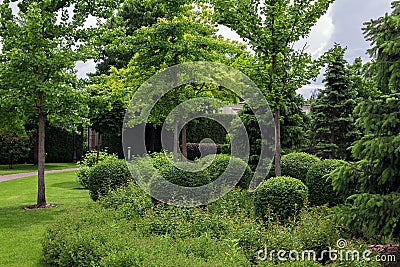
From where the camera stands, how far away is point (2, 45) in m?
10.8

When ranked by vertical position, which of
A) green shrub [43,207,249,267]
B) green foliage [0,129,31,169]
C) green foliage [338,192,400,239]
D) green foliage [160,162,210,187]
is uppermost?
green foliage [0,129,31,169]

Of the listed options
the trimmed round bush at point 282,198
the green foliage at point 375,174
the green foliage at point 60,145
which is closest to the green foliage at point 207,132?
the green foliage at point 60,145

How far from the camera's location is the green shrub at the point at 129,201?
24.3 feet

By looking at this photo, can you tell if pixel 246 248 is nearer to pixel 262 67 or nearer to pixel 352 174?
pixel 352 174

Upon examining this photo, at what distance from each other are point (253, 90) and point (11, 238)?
594cm

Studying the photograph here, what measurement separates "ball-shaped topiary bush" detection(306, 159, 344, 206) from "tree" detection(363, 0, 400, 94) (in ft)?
9.94

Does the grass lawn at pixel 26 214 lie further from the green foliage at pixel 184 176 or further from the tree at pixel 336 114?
the tree at pixel 336 114

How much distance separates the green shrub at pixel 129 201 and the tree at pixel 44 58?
2.93 m

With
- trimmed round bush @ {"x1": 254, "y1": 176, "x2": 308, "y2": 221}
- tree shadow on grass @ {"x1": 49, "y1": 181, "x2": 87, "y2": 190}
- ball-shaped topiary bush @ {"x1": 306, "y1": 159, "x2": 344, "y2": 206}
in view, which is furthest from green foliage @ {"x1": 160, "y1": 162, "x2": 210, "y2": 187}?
tree shadow on grass @ {"x1": 49, "y1": 181, "x2": 87, "y2": 190}

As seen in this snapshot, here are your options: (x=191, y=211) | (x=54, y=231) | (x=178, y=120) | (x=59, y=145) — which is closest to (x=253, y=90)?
(x=178, y=120)

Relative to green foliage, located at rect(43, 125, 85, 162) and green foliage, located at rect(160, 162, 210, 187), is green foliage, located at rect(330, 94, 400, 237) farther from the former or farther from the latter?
green foliage, located at rect(43, 125, 85, 162)

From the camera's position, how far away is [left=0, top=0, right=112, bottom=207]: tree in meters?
10.1

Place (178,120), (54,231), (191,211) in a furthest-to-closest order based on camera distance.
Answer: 1. (178,120)
2. (191,211)
3. (54,231)

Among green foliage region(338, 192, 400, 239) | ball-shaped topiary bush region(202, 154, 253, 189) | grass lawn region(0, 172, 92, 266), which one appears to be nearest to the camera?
green foliage region(338, 192, 400, 239)
